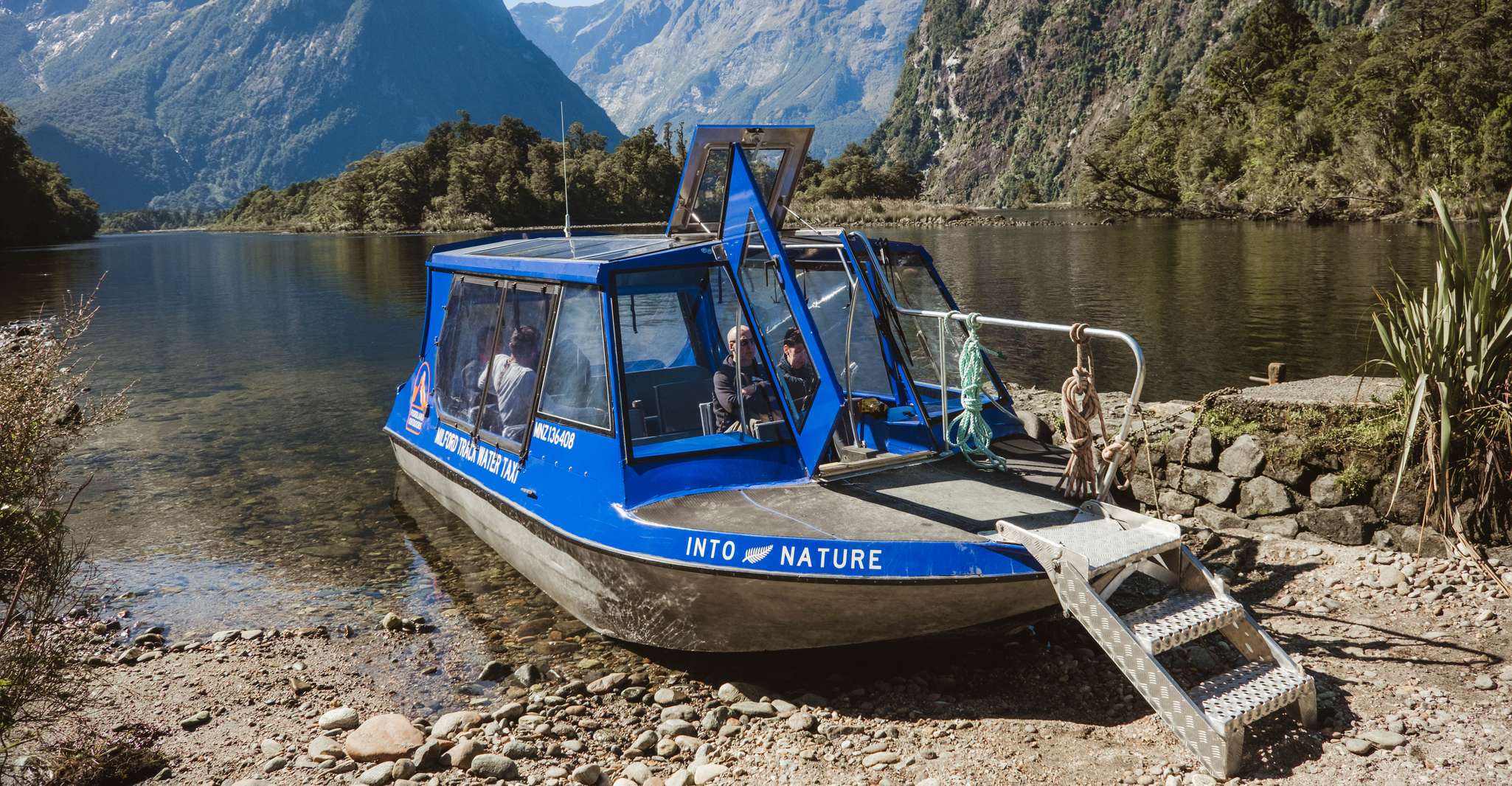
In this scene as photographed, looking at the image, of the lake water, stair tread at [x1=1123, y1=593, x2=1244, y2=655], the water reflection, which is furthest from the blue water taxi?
the water reflection

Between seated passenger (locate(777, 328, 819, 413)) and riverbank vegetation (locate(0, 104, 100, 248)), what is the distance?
10625cm

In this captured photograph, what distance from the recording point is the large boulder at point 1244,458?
9.59 m

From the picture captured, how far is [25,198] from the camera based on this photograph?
101 metres

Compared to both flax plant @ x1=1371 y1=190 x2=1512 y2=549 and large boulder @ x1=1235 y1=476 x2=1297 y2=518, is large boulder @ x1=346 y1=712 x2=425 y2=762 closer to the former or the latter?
large boulder @ x1=1235 y1=476 x2=1297 y2=518

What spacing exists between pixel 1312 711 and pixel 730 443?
438 centimetres

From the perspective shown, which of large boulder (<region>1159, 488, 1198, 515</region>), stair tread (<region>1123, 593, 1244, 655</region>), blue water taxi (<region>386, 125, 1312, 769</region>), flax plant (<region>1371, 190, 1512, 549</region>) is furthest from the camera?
large boulder (<region>1159, 488, 1198, 515</region>)

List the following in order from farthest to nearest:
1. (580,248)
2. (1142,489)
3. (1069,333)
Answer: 1. (1142,489)
2. (580,248)
3. (1069,333)

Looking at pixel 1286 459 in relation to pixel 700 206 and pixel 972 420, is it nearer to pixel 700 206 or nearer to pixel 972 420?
pixel 972 420

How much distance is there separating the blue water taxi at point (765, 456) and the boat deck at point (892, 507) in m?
0.03

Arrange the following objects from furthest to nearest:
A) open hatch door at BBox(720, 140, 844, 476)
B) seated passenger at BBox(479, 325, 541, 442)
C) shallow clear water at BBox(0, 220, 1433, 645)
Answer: shallow clear water at BBox(0, 220, 1433, 645), seated passenger at BBox(479, 325, 541, 442), open hatch door at BBox(720, 140, 844, 476)

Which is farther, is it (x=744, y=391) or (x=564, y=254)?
(x=564, y=254)

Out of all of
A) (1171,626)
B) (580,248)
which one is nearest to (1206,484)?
(1171,626)

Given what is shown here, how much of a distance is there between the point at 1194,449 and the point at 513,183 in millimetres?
131231

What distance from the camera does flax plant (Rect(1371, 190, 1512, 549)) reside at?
8.25 metres
